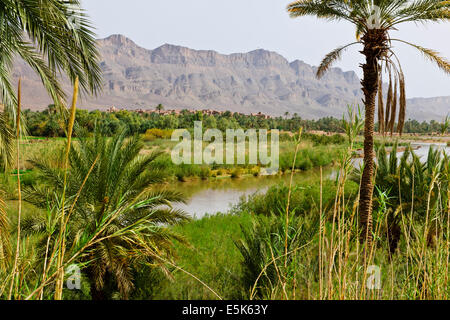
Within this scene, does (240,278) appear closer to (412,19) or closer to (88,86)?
(88,86)

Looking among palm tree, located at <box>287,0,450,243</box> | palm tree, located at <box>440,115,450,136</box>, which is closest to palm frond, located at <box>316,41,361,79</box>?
palm tree, located at <box>287,0,450,243</box>

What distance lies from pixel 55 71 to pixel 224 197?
11803mm

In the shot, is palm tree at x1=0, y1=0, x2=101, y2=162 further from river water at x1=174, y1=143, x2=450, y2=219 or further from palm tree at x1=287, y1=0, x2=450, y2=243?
river water at x1=174, y1=143, x2=450, y2=219

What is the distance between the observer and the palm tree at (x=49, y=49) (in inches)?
196

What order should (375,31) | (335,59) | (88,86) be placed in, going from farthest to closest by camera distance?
(335,59) < (375,31) < (88,86)

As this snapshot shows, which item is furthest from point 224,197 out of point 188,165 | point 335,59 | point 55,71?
point 55,71

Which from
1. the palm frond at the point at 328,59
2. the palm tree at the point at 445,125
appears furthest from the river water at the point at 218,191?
the palm tree at the point at 445,125

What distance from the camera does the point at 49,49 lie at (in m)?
5.34

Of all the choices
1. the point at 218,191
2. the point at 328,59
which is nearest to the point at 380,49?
the point at 328,59

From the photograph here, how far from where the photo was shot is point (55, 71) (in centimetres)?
548

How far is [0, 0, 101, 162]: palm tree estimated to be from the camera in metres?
4.97

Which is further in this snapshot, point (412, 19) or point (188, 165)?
point (188, 165)

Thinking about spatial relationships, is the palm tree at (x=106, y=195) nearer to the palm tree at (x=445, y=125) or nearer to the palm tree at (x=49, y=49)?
the palm tree at (x=49, y=49)
